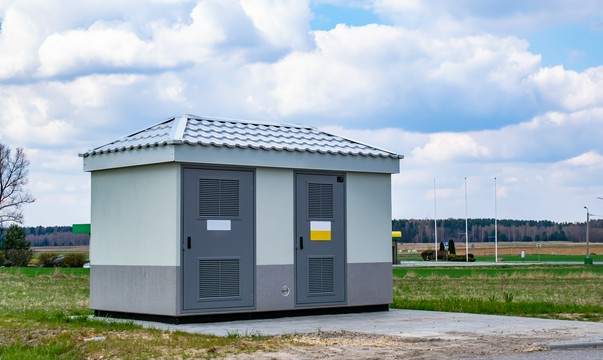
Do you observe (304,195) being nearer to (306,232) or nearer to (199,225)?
(306,232)

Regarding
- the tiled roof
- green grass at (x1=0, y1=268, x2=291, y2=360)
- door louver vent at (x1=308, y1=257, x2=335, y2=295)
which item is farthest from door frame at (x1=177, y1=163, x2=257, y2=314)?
door louver vent at (x1=308, y1=257, x2=335, y2=295)

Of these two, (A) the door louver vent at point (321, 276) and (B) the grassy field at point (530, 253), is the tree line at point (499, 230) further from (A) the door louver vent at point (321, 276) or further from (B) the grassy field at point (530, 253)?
(A) the door louver vent at point (321, 276)

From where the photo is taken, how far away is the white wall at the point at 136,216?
16.1 metres

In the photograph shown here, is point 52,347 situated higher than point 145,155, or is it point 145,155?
point 145,155

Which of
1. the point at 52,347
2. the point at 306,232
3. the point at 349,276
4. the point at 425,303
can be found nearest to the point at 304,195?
the point at 306,232

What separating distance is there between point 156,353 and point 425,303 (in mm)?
10070

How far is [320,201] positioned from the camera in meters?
17.8

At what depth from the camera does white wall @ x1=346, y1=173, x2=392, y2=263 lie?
1822 cm

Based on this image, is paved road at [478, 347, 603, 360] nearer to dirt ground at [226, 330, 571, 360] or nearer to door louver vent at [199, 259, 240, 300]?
dirt ground at [226, 330, 571, 360]

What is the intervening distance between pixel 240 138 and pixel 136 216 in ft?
7.53

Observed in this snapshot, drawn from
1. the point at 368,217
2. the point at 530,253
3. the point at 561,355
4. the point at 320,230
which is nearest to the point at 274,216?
the point at 320,230

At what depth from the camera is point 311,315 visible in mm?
17672

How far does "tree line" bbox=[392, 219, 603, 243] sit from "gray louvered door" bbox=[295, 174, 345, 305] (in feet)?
443

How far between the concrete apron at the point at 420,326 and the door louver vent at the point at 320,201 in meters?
1.87
